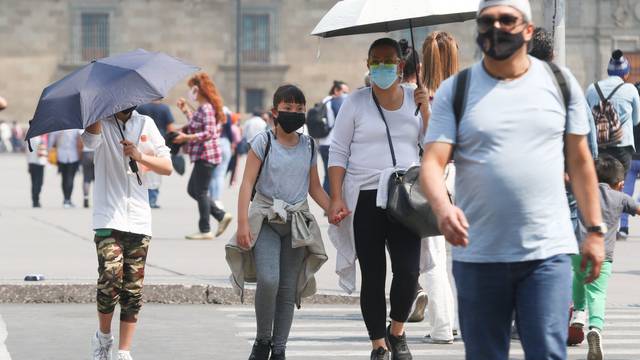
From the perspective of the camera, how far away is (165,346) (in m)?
9.23

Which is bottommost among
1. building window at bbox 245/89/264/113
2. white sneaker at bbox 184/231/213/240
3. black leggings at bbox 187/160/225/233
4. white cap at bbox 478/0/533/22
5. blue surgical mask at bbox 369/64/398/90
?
white sneaker at bbox 184/231/213/240

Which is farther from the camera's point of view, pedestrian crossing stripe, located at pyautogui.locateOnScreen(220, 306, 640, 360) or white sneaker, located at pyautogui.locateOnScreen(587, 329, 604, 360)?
pedestrian crossing stripe, located at pyautogui.locateOnScreen(220, 306, 640, 360)

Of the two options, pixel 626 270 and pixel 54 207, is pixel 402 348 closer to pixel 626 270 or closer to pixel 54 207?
pixel 626 270

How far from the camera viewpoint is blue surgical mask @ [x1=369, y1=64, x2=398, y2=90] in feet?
26.5

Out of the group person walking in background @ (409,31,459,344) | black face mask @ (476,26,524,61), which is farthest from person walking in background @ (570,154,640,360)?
black face mask @ (476,26,524,61)

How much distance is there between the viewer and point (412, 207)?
7492mm

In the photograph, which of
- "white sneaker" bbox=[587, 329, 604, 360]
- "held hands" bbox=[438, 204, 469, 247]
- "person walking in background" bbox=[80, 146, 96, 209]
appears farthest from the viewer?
"person walking in background" bbox=[80, 146, 96, 209]

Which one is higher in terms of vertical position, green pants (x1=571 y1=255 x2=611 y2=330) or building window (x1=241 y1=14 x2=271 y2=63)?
building window (x1=241 y1=14 x2=271 y2=63)

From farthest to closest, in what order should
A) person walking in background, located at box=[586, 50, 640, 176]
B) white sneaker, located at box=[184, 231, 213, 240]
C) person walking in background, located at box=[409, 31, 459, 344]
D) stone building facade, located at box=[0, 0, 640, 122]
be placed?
stone building facade, located at box=[0, 0, 640, 122], white sneaker, located at box=[184, 231, 213, 240], person walking in background, located at box=[586, 50, 640, 176], person walking in background, located at box=[409, 31, 459, 344]

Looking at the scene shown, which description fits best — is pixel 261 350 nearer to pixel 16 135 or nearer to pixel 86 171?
→ pixel 86 171

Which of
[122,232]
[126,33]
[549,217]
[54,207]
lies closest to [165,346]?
[122,232]

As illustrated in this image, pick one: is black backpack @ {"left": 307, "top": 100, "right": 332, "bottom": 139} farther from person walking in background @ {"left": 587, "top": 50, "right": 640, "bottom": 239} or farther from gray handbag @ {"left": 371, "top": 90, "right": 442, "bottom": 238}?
gray handbag @ {"left": 371, "top": 90, "right": 442, "bottom": 238}

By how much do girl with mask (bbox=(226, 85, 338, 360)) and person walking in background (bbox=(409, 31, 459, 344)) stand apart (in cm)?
104

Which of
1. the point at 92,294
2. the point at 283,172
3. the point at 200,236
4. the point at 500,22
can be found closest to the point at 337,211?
the point at 283,172
